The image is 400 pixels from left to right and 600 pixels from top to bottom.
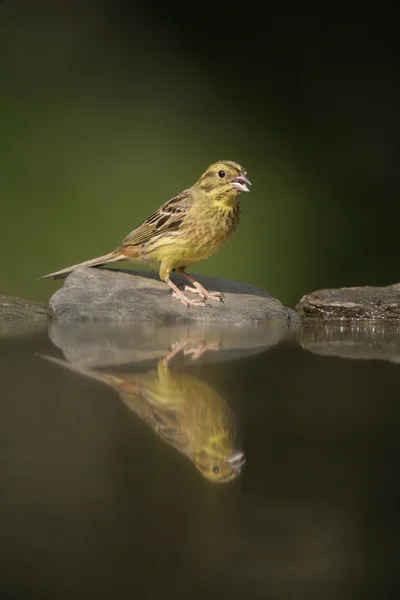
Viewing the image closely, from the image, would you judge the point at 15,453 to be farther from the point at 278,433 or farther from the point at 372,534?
the point at 372,534

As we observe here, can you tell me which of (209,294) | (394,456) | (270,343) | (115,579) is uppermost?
(209,294)

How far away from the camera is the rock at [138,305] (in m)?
3.73

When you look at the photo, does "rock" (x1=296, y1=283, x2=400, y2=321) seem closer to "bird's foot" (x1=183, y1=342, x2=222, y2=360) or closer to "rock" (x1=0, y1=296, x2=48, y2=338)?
"bird's foot" (x1=183, y1=342, x2=222, y2=360)

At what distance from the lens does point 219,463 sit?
137 centimetres

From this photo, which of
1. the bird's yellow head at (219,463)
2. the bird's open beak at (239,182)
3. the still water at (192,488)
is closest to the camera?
the still water at (192,488)

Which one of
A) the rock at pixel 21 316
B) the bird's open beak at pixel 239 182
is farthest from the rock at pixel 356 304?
the rock at pixel 21 316

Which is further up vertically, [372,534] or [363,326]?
[363,326]

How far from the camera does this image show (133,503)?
1168 mm

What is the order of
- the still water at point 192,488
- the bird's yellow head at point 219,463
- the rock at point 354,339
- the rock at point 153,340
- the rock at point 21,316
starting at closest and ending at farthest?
the still water at point 192,488 < the bird's yellow head at point 219,463 < the rock at point 153,340 < the rock at point 354,339 < the rock at point 21,316

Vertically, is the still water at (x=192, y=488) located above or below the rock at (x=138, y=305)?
below

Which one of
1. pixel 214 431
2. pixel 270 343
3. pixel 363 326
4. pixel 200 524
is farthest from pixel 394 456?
pixel 363 326

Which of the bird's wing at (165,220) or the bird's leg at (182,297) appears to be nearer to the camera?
the bird's leg at (182,297)

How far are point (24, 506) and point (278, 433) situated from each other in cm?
59

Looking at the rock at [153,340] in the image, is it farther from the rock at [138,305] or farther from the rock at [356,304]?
the rock at [356,304]
